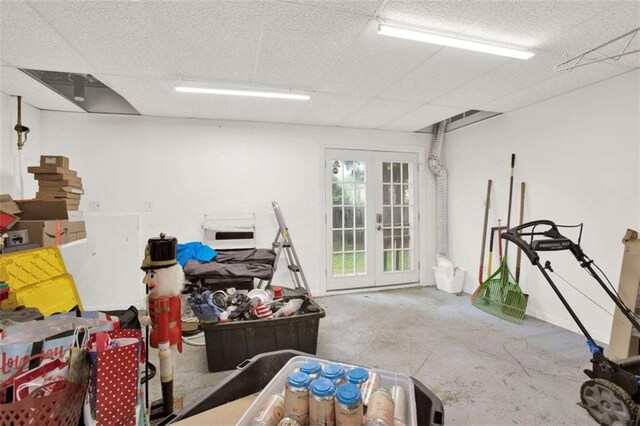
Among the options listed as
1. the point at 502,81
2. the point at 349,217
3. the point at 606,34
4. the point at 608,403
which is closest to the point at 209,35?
the point at 502,81

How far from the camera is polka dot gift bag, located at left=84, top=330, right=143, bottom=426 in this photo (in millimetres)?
947

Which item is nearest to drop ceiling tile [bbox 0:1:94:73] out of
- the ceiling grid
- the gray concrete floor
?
the ceiling grid

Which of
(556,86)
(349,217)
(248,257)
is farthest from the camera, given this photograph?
(349,217)

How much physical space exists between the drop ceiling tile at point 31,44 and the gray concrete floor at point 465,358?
244cm

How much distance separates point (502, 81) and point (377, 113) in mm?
1380

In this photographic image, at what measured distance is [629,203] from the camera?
2.66 metres

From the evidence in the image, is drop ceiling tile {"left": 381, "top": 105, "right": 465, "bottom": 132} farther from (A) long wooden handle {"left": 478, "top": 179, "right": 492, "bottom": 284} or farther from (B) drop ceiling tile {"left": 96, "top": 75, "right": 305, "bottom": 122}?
(B) drop ceiling tile {"left": 96, "top": 75, "right": 305, "bottom": 122}

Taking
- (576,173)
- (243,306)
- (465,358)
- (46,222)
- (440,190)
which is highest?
(576,173)

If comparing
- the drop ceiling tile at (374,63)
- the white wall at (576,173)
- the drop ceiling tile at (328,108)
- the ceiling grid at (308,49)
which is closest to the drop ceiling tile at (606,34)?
the ceiling grid at (308,49)

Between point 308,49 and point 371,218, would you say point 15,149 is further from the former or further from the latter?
point 371,218

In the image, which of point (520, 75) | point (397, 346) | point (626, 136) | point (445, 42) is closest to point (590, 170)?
point (626, 136)

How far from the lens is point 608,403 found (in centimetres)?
171

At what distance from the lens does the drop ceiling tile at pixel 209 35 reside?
1.79 m

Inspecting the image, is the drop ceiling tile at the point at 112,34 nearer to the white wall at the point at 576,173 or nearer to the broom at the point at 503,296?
the white wall at the point at 576,173
